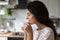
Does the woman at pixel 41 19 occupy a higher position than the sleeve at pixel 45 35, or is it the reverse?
the woman at pixel 41 19

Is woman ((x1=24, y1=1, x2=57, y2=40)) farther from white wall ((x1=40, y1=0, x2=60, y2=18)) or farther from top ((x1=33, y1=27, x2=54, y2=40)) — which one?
white wall ((x1=40, y1=0, x2=60, y2=18))

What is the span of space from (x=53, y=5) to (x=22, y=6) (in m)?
0.70

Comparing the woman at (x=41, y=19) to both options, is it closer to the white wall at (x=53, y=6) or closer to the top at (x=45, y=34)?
the top at (x=45, y=34)

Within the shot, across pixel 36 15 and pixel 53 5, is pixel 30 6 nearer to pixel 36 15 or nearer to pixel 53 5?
pixel 36 15

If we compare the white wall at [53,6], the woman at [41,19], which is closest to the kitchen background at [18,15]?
the white wall at [53,6]

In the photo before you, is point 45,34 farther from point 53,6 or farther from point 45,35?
point 53,6

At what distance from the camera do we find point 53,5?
3.35 m

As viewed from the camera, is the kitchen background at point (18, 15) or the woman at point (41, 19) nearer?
the woman at point (41, 19)

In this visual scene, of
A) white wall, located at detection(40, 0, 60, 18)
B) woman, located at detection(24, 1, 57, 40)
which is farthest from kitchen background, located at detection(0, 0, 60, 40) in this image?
woman, located at detection(24, 1, 57, 40)

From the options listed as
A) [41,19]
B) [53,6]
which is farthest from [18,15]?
[41,19]

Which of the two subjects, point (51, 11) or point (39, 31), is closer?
point (39, 31)

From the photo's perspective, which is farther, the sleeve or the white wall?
the white wall

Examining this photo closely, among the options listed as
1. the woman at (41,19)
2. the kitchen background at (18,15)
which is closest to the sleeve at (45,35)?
the woman at (41,19)

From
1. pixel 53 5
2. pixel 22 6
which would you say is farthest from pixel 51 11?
pixel 22 6
